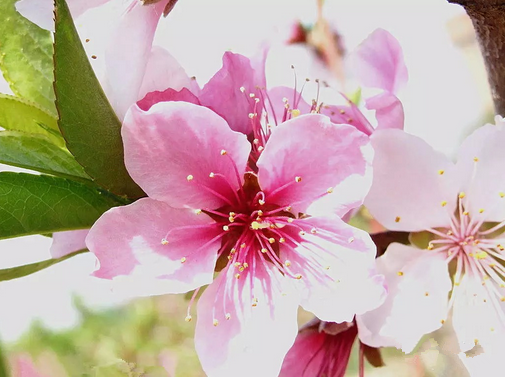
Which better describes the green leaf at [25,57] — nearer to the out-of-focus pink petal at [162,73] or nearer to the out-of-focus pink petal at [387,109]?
the out-of-focus pink petal at [162,73]

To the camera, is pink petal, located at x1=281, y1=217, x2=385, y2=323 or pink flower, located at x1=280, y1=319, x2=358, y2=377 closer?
pink petal, located at x1=281, y1=217, x2=385, y2=323

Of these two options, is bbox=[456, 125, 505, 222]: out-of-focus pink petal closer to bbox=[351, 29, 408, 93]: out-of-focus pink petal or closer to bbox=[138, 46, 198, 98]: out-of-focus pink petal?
bbox=[351, 29, 408, 93]: out-of-focus pink petal

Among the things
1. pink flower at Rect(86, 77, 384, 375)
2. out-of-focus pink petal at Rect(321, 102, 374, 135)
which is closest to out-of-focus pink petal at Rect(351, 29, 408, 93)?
out-of-focus pink petal at Rect(321, 102, 374, 135)

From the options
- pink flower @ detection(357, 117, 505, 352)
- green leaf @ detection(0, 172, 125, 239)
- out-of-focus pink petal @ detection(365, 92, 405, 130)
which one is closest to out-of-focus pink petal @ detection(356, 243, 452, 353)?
pink flower @ detection(357, 117, 505, 352)

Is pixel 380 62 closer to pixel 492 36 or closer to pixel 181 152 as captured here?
pixel 492 36

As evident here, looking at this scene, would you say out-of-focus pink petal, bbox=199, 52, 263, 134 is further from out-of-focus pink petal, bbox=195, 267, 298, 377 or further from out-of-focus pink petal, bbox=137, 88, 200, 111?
out-of-focus pink petal, bbox=195, 267, 298, 377

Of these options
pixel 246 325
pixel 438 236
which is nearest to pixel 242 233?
pixel 246 325

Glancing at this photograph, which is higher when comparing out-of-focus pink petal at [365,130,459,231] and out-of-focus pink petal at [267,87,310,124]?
out-of-focus pink petal at [267,87,310,124]

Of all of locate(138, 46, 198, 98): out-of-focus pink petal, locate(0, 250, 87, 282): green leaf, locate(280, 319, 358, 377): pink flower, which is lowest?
locate(280, 319, 358, 377): pink flower
